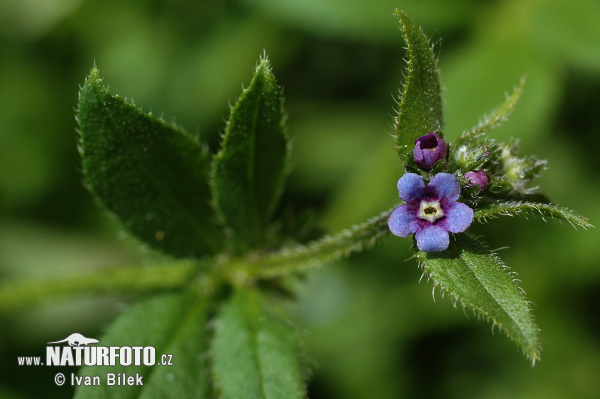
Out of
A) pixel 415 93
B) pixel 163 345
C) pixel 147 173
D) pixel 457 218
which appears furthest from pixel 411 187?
pixel 163 345

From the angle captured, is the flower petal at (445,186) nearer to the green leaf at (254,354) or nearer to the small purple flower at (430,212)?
the small purple flower at (430,212)

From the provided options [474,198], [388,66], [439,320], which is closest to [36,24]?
[388,66]

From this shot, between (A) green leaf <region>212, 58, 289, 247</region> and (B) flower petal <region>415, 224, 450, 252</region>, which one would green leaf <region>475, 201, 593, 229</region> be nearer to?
(B) flower petal <region>415, 224, 450, 252</region>

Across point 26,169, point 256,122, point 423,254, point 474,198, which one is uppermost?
point 26,169

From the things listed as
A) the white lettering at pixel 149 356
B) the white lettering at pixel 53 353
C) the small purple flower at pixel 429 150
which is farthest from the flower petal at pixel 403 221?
the white lettering at pixel 53 353

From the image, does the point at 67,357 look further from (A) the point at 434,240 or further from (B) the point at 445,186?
(B) the point at 445,186

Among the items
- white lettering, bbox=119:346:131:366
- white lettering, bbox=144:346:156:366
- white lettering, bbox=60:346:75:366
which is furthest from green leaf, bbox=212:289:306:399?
white lettering, bbox=60:346:75:366

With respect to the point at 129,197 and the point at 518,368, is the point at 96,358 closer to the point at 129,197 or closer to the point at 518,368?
the point at 129,197
